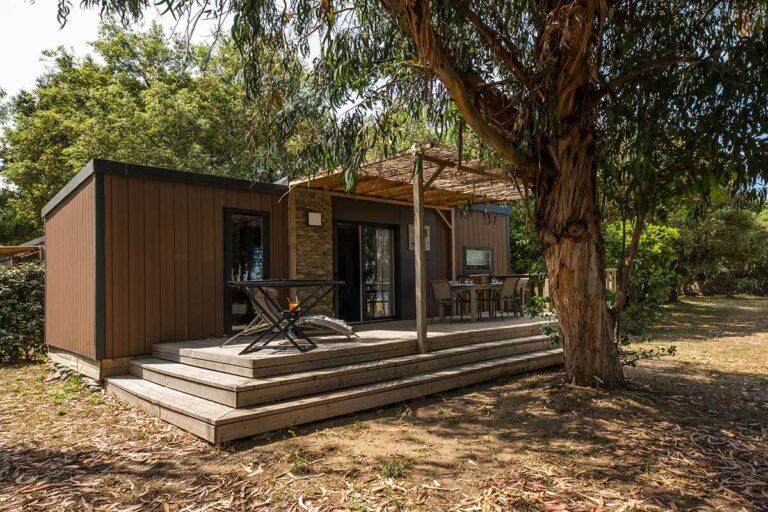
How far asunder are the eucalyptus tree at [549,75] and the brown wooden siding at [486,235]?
519cm

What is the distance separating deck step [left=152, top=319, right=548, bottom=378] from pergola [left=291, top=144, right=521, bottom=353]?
45 cm

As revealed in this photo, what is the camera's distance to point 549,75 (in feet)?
13.8

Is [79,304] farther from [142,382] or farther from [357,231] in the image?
[357,231]

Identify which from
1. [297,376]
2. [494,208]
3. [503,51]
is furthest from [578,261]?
[494,208]

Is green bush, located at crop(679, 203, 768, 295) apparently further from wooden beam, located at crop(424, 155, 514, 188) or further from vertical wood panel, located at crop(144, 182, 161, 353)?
vertical wood panel, located at crop(144, 182, 161, 353)

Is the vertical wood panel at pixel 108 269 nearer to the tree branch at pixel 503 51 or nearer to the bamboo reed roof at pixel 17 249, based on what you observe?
the tree branch at pixel 503 51

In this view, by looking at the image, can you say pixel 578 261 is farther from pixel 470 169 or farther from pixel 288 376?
pixel 288 376

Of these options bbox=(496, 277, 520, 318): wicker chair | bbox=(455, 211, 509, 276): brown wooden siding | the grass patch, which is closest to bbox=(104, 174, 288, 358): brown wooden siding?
the grass patch

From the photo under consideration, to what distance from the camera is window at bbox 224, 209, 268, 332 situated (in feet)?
22.5

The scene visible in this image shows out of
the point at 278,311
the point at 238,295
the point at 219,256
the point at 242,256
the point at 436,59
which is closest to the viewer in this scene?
the point at 436,59

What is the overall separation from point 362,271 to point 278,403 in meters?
4.72

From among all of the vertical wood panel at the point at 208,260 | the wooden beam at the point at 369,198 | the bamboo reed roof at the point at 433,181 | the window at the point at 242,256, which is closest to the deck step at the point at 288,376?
the vertical wood panel at the point at 208,260

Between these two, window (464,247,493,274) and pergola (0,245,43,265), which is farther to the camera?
pergola (0,245,43,265)

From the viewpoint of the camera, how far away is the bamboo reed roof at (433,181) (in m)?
6.30
